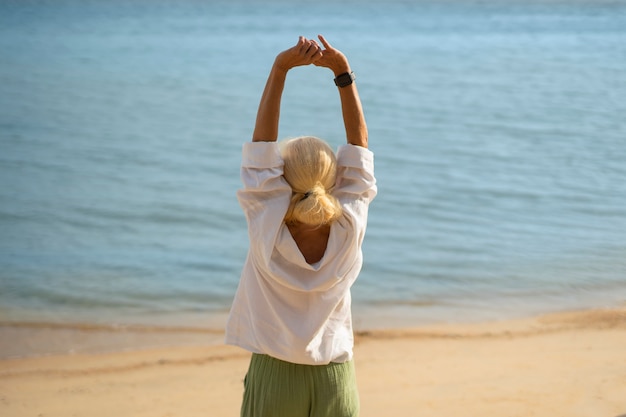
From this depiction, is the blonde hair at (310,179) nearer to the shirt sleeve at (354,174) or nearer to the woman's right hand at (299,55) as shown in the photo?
the shirt sleeve at (354,174)

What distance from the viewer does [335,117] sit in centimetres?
1327

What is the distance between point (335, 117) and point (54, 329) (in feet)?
27.8

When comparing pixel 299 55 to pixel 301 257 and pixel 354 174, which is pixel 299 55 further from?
pixel 301 257

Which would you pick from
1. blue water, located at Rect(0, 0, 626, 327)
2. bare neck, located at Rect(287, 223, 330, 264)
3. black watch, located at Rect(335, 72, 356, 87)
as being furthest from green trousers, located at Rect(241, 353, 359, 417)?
blue water, located at Rect(0, 0, 626, 327)

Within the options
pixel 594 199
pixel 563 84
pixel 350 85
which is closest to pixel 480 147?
pixel 594 199

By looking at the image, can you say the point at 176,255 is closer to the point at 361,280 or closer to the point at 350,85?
the point at 361,280

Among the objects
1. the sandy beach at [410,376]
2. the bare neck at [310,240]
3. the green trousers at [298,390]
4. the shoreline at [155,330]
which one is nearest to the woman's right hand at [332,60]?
the bare neck at [310,240]

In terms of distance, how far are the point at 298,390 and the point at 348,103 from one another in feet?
2.66

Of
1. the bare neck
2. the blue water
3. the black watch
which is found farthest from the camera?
the blue water

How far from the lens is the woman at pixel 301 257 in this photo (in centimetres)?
232

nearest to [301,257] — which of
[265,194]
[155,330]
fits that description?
[265,194]

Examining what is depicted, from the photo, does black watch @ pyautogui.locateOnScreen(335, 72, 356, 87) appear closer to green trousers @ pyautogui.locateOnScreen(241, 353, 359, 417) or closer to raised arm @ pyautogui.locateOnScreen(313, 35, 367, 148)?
raised arm @ pyautogui.locateOnScreen(313, 35, 367, 148)

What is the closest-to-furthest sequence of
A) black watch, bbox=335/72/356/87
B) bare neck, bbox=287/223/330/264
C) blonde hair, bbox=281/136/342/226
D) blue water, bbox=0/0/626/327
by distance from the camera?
1. blonde hair, bbox=281/136/342/226
2. bare neck, bbox=287/223/330/264
3. black watch, bbox=335/72/356/87
4. blue water, bbox=0/0/626/327

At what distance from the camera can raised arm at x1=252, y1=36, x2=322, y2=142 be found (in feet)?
7.86
